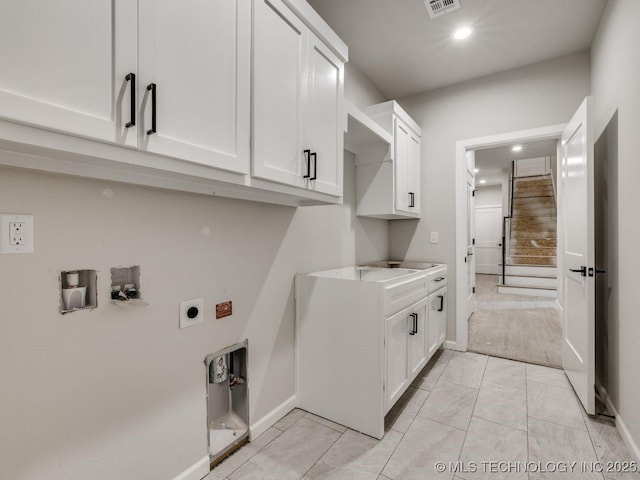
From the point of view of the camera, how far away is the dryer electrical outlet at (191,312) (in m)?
1.40

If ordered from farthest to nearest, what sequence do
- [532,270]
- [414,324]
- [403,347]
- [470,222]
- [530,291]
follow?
[532,270] < [530,291] < [470,222] < [414,324] < [403,347]

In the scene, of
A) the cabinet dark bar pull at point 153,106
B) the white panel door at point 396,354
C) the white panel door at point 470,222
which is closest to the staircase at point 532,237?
the white panel door at point 470,222


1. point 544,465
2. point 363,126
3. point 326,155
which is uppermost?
point 363,126

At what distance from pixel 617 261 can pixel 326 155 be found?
1.91 meters

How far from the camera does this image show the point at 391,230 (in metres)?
3.57

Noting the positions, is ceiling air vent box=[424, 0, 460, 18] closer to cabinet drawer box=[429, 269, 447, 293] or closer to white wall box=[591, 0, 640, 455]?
white wall box=[591, 0, 640, 455]

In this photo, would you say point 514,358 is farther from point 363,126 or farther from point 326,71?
point 326,71

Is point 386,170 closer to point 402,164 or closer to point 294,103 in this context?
point 402,164

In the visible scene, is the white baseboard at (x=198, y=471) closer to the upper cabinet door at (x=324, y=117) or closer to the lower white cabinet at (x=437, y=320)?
the upper cabinet door at (x=324, y=117)

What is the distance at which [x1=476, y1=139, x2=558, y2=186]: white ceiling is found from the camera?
15.5ft

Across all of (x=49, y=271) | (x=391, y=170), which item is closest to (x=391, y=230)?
(x=391, y=170)

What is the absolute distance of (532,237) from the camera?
7.19m

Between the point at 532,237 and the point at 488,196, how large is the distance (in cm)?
203

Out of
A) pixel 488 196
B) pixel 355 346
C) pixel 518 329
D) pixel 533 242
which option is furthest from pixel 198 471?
pixel 488 196
